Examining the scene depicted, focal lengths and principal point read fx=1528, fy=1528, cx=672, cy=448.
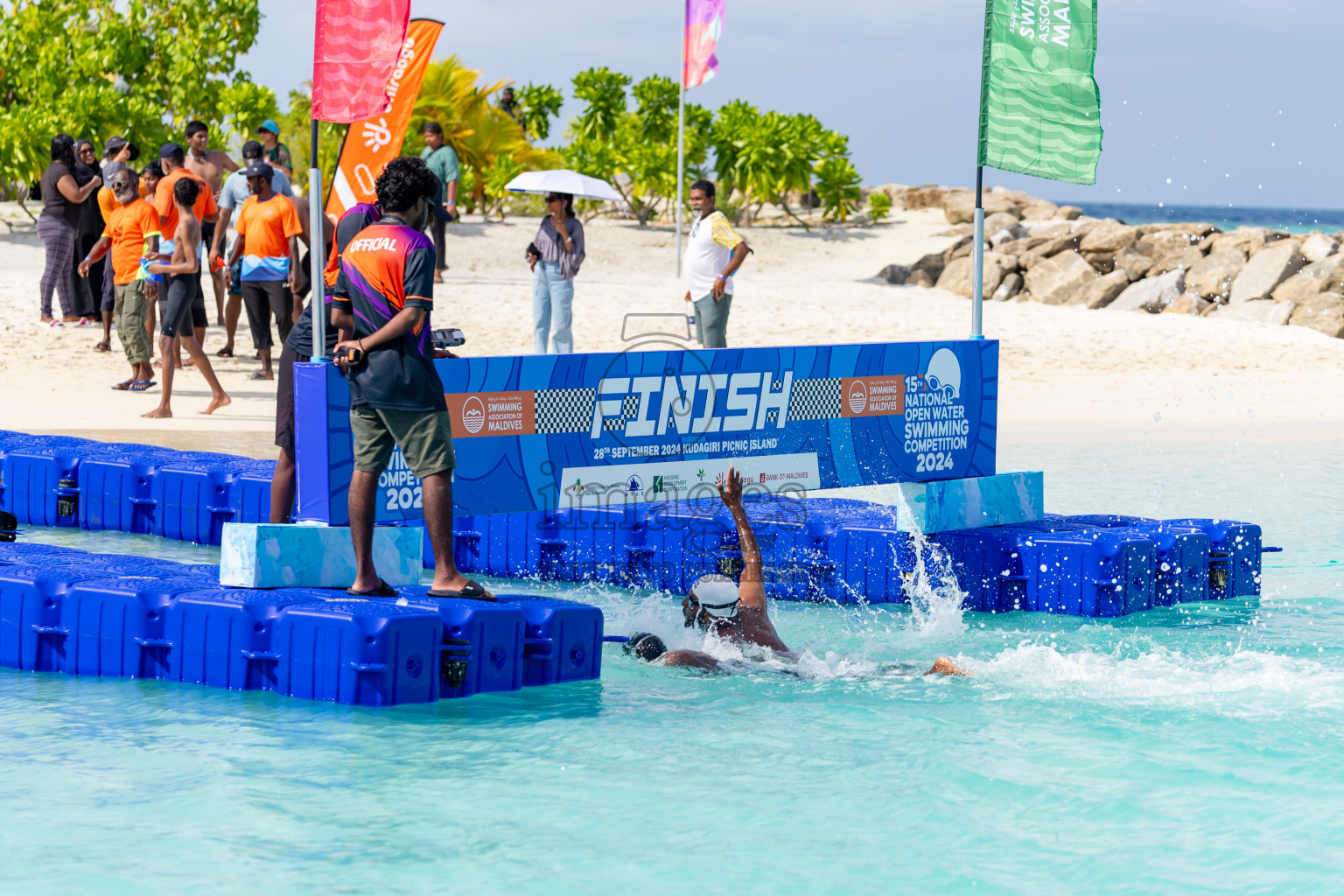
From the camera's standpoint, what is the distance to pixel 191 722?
19.0 ft

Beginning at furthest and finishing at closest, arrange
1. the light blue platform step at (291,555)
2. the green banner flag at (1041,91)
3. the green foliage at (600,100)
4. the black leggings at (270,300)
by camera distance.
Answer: the green foliage at (600,100)
the black leggings at (270,300)
the green banner flag at (1041,91)
the light blue platform step at (291,555)

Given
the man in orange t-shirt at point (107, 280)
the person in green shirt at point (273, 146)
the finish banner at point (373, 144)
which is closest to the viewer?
the finish banner at point (373, 144)

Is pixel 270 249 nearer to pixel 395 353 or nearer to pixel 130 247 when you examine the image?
pixel 130 247

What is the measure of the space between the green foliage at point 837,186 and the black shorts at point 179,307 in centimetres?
2101

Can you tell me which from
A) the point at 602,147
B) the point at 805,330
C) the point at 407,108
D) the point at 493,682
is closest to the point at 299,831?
the point at 493,682

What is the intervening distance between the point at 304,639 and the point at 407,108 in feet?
9.58

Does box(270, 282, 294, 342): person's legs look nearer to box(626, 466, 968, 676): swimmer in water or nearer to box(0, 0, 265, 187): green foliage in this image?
box(626, 466, 968, 676): swimmer in water

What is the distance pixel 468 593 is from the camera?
6484mm

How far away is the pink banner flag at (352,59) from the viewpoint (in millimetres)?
6520

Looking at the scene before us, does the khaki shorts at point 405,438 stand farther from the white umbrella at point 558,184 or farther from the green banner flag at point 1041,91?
the white umbrella at point 558,184

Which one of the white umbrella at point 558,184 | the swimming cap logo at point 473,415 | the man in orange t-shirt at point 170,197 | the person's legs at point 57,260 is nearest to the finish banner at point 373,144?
the swimming cap logo at point 473,415

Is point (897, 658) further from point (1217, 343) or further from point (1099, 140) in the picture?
point (1217, 343)

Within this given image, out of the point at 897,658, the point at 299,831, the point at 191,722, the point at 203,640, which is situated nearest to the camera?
the point at 299,831

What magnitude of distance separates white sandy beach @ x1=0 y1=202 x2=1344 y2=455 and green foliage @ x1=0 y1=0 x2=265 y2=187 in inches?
78.0
